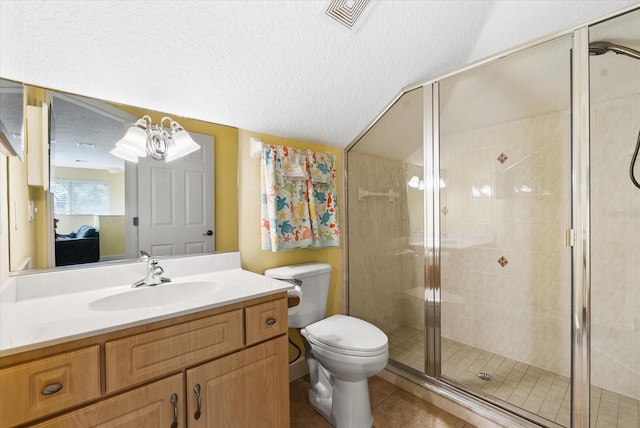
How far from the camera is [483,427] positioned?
4.90 feet

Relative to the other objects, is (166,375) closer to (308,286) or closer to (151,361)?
(151,361)

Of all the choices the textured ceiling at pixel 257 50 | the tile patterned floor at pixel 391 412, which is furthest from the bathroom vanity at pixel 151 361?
the textured ceiling at pixel 257 50

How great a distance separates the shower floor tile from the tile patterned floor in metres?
0.21

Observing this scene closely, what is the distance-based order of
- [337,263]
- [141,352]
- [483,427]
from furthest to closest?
[337,263] → [483,427] → [141,352]

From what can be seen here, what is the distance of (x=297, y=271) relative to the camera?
1.76 meters

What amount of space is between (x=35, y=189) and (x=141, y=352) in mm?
849

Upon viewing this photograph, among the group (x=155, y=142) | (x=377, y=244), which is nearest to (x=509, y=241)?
(x=377, y=244)

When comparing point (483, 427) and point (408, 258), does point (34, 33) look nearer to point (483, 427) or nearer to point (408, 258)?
point (408, 258)

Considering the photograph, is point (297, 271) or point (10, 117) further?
point (297, 271)

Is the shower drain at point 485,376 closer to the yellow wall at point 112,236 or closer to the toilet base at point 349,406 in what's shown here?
the toilet base at point 349,406

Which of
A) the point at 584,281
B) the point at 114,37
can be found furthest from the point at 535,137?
the point at 114,37

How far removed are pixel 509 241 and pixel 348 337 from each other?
1424mm

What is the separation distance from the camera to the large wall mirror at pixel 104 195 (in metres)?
1.14

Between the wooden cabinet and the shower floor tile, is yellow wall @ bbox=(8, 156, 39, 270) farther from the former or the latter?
the shower floor tile
